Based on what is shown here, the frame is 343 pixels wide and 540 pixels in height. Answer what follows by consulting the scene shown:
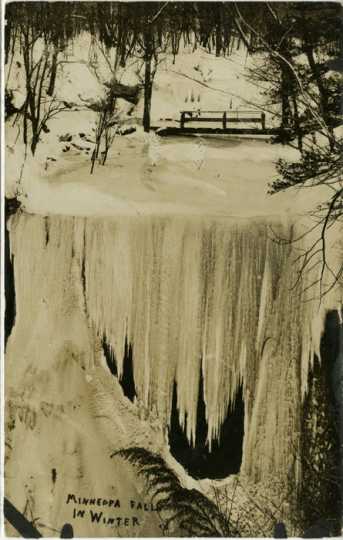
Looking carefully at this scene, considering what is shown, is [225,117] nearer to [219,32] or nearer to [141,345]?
[219,32]

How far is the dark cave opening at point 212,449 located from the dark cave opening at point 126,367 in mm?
108

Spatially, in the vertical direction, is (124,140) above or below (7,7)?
below

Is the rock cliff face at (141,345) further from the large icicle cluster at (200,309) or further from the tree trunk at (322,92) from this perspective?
the tree trunk at (322,92)

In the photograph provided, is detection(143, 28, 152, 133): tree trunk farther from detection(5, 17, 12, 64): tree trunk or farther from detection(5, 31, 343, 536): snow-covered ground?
detection(5, 17, 12, 64): tree trunk

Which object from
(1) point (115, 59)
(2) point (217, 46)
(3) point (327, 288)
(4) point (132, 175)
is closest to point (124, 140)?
(4) point (132, 175)

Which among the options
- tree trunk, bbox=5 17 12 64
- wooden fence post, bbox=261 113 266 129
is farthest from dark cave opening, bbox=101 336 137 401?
tree trunk, bbox=5 17 12 64

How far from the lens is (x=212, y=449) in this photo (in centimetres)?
121

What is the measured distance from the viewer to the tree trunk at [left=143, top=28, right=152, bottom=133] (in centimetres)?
123

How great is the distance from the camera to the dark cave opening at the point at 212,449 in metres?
1.21

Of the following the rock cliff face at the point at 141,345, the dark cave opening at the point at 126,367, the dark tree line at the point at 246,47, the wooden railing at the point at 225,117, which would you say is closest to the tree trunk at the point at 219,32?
the dark tree line at the point at 246,47

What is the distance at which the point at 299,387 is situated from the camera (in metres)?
1.21

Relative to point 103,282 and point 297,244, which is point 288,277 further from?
point 103,282

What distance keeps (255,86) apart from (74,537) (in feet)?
3.55

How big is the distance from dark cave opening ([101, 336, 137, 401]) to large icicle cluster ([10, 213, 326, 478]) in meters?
0.01
